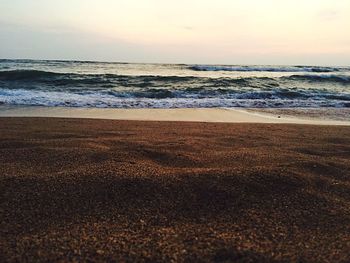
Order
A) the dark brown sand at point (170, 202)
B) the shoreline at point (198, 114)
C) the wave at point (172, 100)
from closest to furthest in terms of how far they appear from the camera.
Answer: the dark brown sand at point (170, 202) → the shoreline at point (198, 114) → the wave at point (172, 100)

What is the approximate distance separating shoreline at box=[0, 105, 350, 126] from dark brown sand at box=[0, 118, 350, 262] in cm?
347

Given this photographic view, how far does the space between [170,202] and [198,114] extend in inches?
241

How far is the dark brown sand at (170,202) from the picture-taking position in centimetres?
185

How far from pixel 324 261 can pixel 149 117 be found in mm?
6326

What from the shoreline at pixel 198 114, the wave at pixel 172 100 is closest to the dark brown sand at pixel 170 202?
the shoreline at pixel 198 114

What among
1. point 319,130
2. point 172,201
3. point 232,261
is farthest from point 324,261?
point 319,130

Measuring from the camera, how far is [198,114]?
27.9 ft

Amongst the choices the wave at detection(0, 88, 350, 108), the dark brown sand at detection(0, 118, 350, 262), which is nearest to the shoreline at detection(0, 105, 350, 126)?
the wave at detection(0, 88, 350, 108)

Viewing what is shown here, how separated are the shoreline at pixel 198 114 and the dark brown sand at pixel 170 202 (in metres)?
3.47

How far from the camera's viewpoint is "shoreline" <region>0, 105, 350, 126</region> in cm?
770

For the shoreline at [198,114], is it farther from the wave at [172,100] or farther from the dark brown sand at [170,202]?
the dark brown sand at [170,202]

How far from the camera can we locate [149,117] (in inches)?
312

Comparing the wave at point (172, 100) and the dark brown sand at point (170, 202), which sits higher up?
the dark brown sand at point (170, 202)

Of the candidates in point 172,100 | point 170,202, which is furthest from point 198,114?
point 170,202
